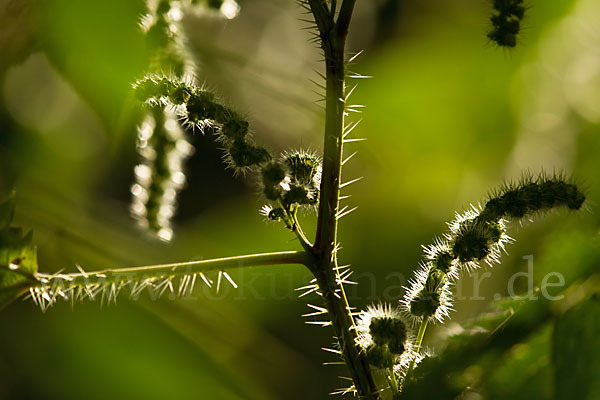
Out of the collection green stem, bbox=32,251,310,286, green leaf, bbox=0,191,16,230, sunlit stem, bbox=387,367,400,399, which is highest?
green leaf, bbox=0,191,16,230

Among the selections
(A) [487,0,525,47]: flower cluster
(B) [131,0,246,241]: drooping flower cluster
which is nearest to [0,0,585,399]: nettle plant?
(A) [487,0,525,47]: flower cluster

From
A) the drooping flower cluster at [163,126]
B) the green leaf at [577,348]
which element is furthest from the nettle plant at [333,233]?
the drooping flower cluster at [163,126]

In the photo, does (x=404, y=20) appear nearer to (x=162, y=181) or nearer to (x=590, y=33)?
(x=590, y=33)

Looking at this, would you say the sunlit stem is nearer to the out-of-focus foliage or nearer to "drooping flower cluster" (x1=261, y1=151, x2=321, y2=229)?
the out-of-focus foliage

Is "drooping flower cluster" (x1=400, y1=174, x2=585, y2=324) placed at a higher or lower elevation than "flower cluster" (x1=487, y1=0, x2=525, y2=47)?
lower

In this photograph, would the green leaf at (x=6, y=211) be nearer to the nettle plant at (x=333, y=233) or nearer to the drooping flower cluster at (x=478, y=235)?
the nettle plant at (x=333, y=233)

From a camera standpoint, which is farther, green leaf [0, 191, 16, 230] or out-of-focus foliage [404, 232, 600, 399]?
green leaf [0, 191, 16, 230]

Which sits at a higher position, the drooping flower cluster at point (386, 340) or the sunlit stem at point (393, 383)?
the drooping flower cluster at point (386, 340)
